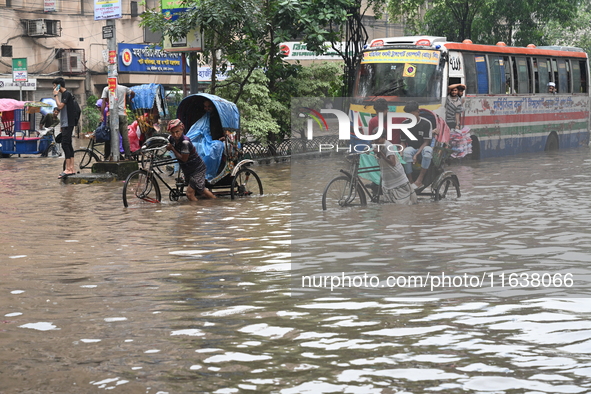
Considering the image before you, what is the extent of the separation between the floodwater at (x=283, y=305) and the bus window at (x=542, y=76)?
594 inches

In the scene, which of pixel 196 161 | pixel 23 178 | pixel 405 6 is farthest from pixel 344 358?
pixel 405 6

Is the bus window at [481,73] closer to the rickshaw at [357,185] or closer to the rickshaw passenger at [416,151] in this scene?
the rickshaw passenger at [416,151]

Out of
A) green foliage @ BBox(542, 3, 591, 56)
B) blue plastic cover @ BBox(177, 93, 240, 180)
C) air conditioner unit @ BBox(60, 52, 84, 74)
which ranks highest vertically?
green foliage @ BBox(542, 3, 591, 56)

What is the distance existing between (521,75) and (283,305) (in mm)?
21326

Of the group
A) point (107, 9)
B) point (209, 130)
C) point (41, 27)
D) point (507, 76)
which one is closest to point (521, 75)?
point (507, 76)

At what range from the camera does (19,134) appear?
2856cm

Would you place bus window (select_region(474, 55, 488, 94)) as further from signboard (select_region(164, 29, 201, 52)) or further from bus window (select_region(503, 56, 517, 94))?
signboard (select_region(164, 29, 201, 52))

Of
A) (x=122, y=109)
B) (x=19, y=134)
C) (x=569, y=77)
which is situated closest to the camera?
(x=122, y=109)

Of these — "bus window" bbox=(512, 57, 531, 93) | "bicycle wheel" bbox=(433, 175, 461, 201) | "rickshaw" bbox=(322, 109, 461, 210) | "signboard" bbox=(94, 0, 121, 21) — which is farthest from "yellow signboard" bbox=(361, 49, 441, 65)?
"rickshaw" bbox=(322, 109, 461, 210)

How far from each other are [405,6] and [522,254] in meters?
27.7

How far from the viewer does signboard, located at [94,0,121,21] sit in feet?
62.1

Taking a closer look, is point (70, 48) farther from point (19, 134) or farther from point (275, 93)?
point (275, 93)

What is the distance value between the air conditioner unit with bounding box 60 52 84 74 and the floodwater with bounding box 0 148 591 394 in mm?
33982

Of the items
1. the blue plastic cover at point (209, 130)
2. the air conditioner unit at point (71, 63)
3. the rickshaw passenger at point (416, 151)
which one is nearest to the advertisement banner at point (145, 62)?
the air conditioner unit at point (71, 63)
